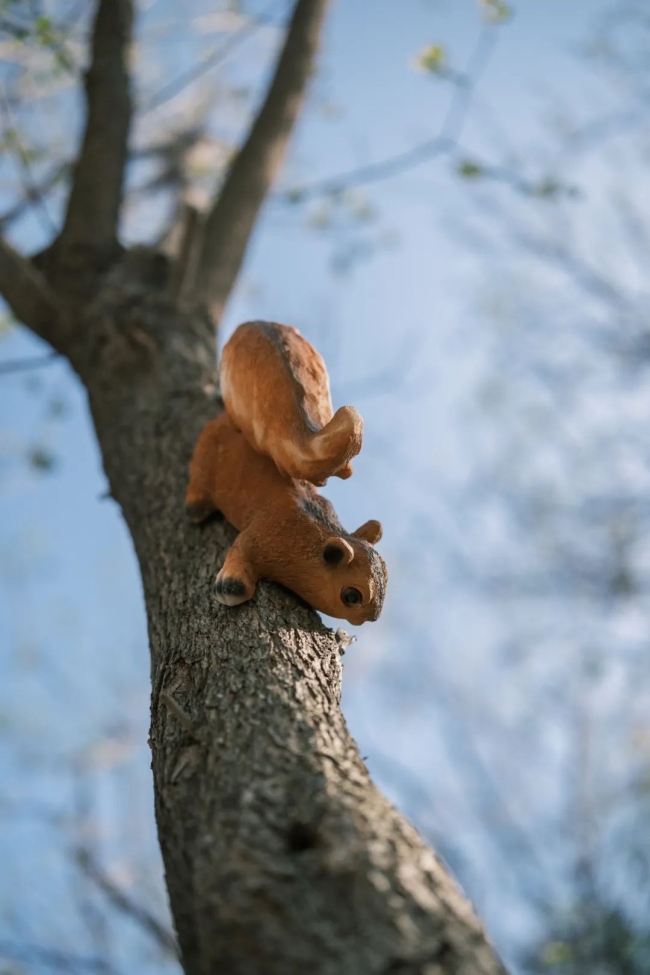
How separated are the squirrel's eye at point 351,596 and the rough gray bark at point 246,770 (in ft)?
0.32

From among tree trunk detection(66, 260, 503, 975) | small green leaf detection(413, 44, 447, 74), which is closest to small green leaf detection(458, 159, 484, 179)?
small green leaf detection(413, 44, 447, 74)

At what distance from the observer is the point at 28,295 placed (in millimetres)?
2871

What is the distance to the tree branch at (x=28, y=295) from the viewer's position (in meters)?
2.84

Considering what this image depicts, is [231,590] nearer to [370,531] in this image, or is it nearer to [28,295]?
[370,531]

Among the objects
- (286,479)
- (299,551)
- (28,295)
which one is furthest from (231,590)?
(28,295)

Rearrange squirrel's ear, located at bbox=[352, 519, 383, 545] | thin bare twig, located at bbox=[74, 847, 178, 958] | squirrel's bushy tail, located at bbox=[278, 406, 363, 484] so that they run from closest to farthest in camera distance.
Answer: squirrel's bushy tail, located at bbox=[278, 406, 363, 484] → squirrel's ear, located at bbox=[352, 519, 383, 545] → thin bare twig, located at bbox=[74, 847, 178, 958]

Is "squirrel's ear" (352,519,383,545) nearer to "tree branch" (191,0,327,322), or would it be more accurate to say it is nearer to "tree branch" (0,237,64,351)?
"tree branch" (191,0,327,322)

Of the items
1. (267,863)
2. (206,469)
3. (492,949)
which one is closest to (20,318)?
(206,469)

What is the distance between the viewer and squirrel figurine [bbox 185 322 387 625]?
1649 millimetres

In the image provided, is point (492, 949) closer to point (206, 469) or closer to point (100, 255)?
point (206, 469)

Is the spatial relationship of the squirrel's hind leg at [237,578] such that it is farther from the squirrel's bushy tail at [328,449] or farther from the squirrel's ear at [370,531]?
the squirrel's ear at [370,531]

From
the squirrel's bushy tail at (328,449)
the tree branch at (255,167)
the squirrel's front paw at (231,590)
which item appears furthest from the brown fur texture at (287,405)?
the tree branch at (255,167)

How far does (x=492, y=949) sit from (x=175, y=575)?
1078mm

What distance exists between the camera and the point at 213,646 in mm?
1596
